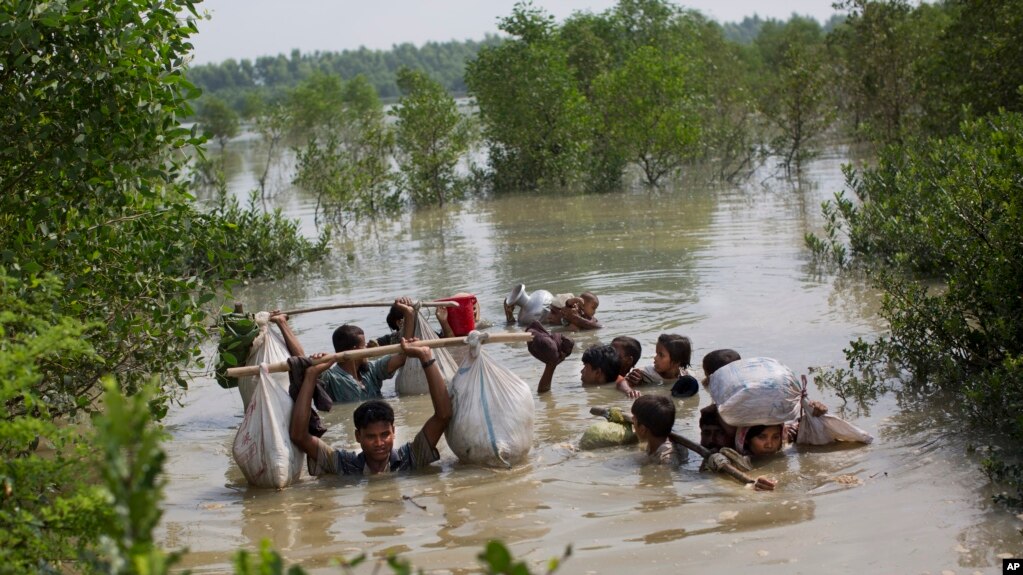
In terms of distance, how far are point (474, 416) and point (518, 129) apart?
15516 millimetres

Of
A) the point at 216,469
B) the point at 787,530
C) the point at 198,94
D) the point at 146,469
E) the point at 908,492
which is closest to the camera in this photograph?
the point at 146,469

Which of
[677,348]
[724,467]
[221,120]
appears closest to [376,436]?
[724,467]

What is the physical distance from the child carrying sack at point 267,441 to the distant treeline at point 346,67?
341ft

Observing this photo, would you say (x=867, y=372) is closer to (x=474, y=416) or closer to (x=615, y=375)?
(x=615, y=375)

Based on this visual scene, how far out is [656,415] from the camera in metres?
5.71

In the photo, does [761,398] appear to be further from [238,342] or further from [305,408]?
[238,342]

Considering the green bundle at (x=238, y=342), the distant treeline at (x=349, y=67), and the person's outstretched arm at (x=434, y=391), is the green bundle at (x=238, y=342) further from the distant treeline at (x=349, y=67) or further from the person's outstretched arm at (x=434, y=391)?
the distant treeline at (x=349, y=67)

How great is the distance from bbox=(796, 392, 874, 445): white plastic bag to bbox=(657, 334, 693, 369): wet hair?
5.92 ft

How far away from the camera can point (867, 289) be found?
9758mm

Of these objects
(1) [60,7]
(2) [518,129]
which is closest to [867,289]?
(1) [60,7]

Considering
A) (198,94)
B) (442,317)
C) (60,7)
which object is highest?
(60,7)

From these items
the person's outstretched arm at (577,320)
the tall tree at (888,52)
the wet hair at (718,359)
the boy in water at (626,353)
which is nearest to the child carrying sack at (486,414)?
the wet hair at (718,359)

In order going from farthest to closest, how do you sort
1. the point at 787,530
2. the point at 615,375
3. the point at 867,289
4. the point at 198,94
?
1. the point at 867,289
2. the point at 615,375
3. the point at 198,94
4. the point at 787,530

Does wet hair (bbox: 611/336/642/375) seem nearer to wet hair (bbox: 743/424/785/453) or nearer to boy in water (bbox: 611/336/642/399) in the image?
boy in water (bbox: 611/336/642/399)
